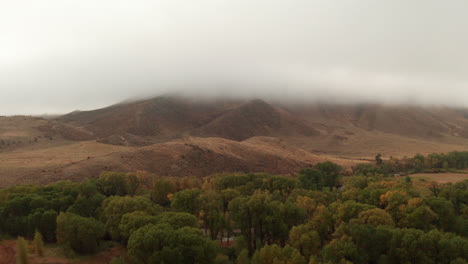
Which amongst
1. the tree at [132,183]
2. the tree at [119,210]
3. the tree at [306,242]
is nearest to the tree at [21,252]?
the tree at [119,210]

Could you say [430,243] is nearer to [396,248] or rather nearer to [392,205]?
[396,248]

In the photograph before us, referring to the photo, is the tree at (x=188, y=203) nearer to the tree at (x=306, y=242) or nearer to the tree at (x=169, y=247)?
the tree at (x=169, y=247)

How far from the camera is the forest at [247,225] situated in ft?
96.6

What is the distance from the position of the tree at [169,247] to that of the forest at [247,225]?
0.34ft

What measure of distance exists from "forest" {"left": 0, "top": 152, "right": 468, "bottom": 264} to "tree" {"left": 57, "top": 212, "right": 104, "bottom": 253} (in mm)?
123

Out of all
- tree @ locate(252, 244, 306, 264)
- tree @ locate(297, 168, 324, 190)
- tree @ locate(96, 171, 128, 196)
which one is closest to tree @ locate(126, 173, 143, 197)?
tree @ locate(96, 171, 128, 196)

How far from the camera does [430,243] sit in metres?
29.1

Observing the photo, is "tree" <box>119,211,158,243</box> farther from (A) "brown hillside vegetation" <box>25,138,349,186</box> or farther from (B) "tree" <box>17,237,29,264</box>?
(A) "brown hillside vegetation" <box>25,138,349,186</box>

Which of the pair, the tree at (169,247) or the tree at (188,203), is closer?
the tree at (169,247)

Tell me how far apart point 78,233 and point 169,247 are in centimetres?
1500

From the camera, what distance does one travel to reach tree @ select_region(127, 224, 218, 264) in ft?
93.4

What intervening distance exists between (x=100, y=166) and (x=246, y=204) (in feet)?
200

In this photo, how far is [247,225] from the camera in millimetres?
40656

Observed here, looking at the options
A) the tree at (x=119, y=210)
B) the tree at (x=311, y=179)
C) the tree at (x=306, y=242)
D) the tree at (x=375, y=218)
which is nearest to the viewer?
the tree at (x=306, y=242)
